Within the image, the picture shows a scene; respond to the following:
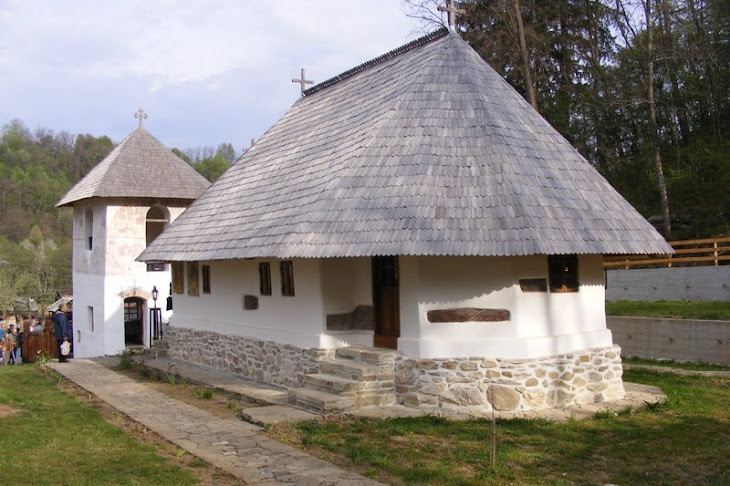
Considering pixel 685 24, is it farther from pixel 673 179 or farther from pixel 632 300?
pixel 632 300

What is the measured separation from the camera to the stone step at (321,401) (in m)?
8.82

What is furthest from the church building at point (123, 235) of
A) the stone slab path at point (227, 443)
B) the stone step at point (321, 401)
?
the stone step at point (321, 401)

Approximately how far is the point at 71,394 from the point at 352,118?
652cm

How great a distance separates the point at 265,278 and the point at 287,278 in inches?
31.9

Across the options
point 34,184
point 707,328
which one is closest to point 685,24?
point 707,328

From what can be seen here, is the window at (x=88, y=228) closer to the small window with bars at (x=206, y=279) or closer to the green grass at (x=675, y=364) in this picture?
the small window with bars at (x=206, y=279)

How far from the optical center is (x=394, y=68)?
42.5 feet

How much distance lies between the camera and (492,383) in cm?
889

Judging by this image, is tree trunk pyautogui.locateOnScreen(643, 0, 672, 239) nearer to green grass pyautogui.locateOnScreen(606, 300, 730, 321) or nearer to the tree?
green grass pyautogui.locateOnScreen(606, 300, 730, 321)

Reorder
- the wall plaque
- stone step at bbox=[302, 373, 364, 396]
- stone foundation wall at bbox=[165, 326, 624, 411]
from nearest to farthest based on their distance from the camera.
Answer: stone foundation wall at bbox=[165, 326, 624, 411]
stone step at bbox=[302, 373, 364, 396]
the wall plaque

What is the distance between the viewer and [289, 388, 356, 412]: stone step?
347 inches

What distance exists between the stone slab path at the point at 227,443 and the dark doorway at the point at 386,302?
2314mm

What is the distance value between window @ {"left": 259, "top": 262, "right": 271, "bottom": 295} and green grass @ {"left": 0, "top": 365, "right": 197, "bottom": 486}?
10.2ft

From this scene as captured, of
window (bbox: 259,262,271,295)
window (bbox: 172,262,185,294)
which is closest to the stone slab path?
window (bbox: 259,262,271,295)
